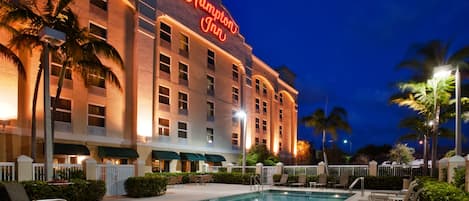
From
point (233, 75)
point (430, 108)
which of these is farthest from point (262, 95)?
point (430, 108)

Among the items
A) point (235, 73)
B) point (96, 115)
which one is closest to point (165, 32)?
point (96, 115)

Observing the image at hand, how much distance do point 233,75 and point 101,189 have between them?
83.9ft

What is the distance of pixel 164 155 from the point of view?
2759cm

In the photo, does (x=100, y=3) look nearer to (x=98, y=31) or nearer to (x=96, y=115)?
(x=98, y=31)

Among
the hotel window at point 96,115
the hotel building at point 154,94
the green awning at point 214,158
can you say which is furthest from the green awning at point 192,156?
the hotel window at point 96,115

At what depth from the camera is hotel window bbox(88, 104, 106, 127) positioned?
23.5 meters

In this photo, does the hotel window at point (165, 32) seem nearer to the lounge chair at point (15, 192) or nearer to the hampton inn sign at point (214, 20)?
the hampton inn sign at point (214, 20)

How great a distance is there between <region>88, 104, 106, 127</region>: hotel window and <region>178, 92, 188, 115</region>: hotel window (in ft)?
24.9

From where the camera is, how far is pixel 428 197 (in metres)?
7.74

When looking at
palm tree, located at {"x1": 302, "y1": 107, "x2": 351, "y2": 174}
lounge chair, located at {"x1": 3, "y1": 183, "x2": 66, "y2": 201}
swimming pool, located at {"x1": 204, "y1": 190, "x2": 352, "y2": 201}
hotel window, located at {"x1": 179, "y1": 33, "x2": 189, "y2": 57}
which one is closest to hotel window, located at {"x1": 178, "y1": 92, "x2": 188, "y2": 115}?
hotel window, located at {"x1": 179, "y1": 33, "x2": 189, "y2": 57}

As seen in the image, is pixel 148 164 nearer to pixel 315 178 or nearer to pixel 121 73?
pixel 121 73

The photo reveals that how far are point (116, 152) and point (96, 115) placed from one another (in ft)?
7.91

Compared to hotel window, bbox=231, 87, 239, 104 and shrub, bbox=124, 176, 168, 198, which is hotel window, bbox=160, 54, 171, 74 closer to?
hotel window, bbox=231, 87, 239, 104

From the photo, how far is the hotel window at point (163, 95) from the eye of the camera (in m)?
29.0
